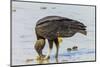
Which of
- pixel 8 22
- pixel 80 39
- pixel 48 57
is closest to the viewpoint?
pixel 8 22

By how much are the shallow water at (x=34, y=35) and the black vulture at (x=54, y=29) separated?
2.0 inches

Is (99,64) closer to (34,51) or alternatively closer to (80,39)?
(80,39)

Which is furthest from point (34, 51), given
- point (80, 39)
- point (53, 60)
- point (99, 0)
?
point (99, 0)

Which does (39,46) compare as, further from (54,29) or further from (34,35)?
(54,29)

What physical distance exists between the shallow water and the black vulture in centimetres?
5

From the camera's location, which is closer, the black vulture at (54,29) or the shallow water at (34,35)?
the shallow water at (34,35)

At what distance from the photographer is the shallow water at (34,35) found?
2363 mm

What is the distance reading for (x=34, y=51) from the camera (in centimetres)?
244

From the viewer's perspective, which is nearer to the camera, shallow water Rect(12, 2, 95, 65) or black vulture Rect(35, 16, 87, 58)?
shallow water Rect(12, 2, 95, 65)

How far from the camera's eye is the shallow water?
2.36m

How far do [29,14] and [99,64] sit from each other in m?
1.18

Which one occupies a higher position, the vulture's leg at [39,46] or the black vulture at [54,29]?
the black vulture at [54,29]

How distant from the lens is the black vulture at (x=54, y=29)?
8.09 ft

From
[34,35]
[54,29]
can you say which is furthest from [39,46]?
[54,29]
